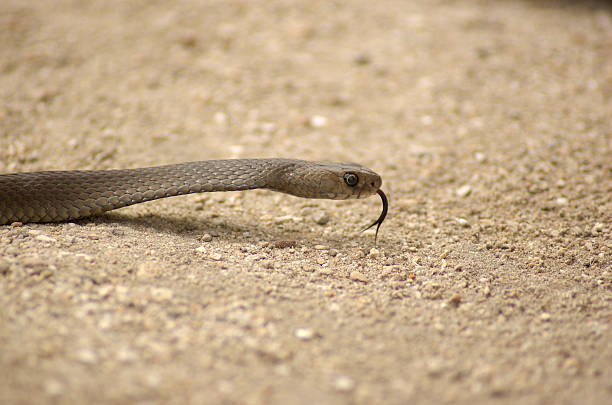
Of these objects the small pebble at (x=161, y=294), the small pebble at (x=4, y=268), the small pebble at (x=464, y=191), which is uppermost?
the small pebble at (x=4, y=268)

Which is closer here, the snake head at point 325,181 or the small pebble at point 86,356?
the small pebble at point 86,356

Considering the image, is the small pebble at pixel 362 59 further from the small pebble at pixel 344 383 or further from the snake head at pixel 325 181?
the small pebble at pixel 344 383

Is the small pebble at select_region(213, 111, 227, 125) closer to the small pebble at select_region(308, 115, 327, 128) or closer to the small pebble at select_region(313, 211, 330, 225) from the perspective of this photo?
the small pebble at select_region(308, 115, 327, 128)

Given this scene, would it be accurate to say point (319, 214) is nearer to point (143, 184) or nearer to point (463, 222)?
point (463, 222)

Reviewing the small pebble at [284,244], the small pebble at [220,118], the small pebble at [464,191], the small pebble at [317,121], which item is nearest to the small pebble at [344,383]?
the small pebble at [284,244]

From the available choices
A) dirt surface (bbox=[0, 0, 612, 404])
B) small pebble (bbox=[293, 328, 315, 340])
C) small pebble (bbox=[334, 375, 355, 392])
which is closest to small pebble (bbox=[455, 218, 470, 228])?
dirt surface (bbox=[0, 0, 612, 404])

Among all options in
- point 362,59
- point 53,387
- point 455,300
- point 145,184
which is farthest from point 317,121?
point 53,387
